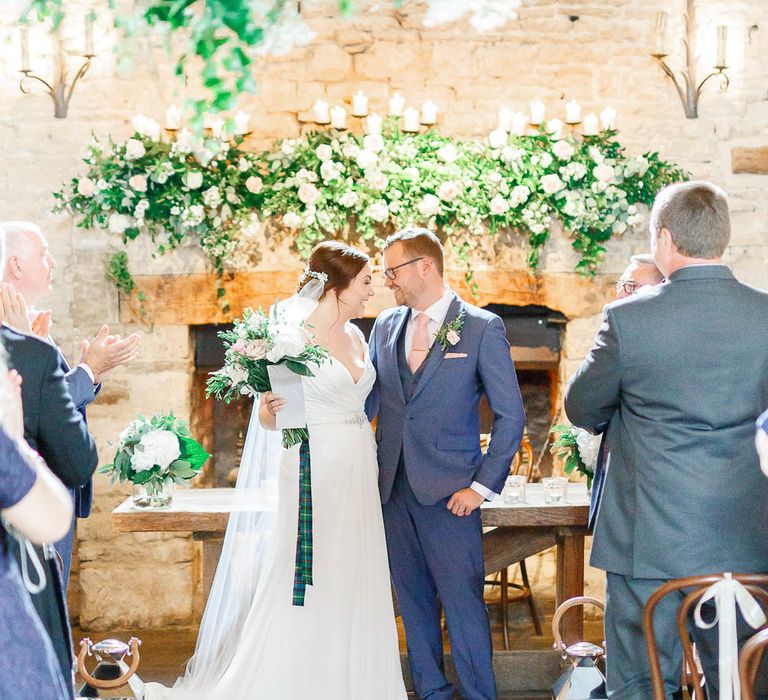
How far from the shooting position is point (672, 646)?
111 inches

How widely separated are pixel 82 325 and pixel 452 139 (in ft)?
7.17

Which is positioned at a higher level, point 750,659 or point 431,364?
point 431,364

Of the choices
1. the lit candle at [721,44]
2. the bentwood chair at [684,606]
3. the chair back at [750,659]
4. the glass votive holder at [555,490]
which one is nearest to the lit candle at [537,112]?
the lit candle at [721,44]

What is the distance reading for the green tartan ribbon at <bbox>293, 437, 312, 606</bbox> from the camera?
3.62m

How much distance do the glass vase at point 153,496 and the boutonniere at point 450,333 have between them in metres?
1.20

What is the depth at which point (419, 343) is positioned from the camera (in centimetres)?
388

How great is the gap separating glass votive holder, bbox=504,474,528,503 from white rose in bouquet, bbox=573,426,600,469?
0.26 meters

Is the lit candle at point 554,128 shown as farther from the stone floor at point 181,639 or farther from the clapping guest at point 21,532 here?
the clapping guest at point 21,532

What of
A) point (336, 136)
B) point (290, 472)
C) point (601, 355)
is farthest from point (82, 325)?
point (601, 355)

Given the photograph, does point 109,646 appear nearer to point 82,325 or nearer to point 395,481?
point 395,481

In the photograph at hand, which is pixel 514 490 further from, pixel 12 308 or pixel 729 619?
pixel 12 308

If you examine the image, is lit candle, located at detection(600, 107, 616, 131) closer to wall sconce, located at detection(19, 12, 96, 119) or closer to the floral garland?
the floral garland

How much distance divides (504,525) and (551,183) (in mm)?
1983

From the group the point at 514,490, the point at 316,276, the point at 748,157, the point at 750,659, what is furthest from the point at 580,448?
the point at 748,157
